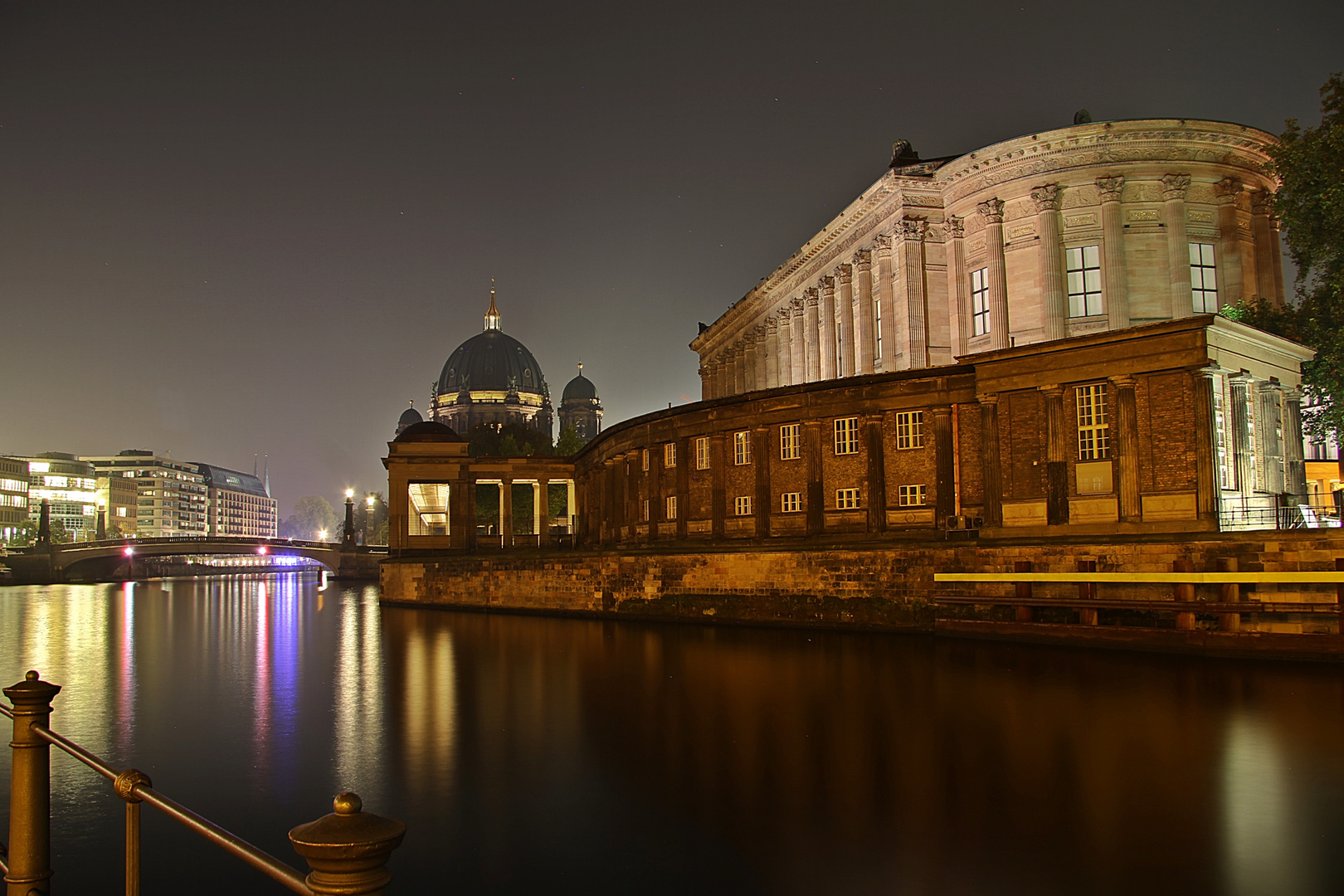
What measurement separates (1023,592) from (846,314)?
32.5 m

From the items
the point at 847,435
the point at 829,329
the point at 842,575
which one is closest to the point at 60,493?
the point at 829,329

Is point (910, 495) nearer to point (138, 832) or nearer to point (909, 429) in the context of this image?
point (909, 429)

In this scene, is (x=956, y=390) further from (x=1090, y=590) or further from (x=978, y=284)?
(x=978, y=284)

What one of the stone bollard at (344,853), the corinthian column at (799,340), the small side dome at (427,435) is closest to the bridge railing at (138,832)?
the stone bollard at (344,853)

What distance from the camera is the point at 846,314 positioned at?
60656 mm

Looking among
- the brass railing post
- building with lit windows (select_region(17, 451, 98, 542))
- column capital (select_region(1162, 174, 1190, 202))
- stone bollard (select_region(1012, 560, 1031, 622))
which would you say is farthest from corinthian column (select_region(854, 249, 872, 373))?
building with lit windows (select_region(17, 451, 98, 542))

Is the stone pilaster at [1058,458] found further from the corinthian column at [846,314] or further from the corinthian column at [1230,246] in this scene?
the corinthian column at [846,314]

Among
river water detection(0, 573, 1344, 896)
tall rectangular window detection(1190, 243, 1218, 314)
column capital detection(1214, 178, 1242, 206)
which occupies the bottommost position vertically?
river water detection(0, 573, 1344, 896)

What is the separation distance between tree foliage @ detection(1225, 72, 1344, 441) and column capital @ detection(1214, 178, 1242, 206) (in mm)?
3467

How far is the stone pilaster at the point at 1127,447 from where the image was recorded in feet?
104

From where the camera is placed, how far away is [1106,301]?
155ft

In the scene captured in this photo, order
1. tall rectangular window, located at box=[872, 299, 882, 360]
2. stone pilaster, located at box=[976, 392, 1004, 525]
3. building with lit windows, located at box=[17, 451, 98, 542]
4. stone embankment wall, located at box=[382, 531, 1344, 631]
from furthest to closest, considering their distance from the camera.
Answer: building with lit windows, located at box=[17, 451, 98, 542]
tall rectangular window, located at box=[872, 299, 882, 360]
stone pilaster, located at box=[976, 392, 1004, 525]
stone embankment wall, located at box=[382, 531, 1344, 631]

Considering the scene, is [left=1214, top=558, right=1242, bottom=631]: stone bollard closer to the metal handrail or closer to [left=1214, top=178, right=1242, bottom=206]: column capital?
the metal handrail

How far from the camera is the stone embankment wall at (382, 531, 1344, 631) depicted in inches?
1072
